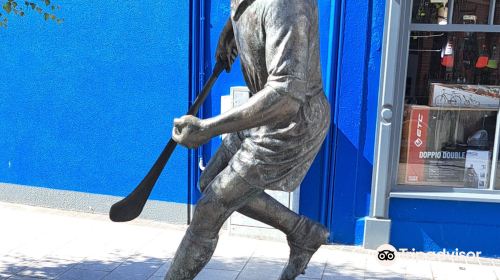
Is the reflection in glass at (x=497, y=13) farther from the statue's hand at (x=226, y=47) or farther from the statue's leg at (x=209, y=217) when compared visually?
the statue's leg at (x=209, y=217)

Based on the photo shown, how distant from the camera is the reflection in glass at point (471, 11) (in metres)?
4.77

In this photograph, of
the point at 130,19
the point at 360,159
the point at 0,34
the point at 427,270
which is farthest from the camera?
the point at 0,34

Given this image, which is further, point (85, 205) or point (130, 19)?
point (85, 205)

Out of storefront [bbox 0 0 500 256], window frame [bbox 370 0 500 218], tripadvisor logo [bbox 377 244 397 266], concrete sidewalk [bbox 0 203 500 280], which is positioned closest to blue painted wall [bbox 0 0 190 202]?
storefront [bbox 0 0 500 256]

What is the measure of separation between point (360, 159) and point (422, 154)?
2.16 feet

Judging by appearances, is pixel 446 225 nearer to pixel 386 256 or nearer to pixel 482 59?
pixel 386 256

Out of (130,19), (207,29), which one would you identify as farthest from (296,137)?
(130,19)

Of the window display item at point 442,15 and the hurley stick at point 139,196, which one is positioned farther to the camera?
the window display item at point 442,15

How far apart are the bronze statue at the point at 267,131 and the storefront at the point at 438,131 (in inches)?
90.6

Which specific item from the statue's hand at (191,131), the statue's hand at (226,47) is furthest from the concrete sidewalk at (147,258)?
the statue's hand at (191,131)

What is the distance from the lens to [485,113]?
4.99 meters

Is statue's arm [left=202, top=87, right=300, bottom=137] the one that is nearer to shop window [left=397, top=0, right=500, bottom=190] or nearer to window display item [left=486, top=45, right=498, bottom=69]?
shop window [left=397, top=0, right=500, bottom=190]

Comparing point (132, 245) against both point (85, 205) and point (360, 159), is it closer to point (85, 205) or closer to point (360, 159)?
point (85, 205)

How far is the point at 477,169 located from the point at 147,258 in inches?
124
